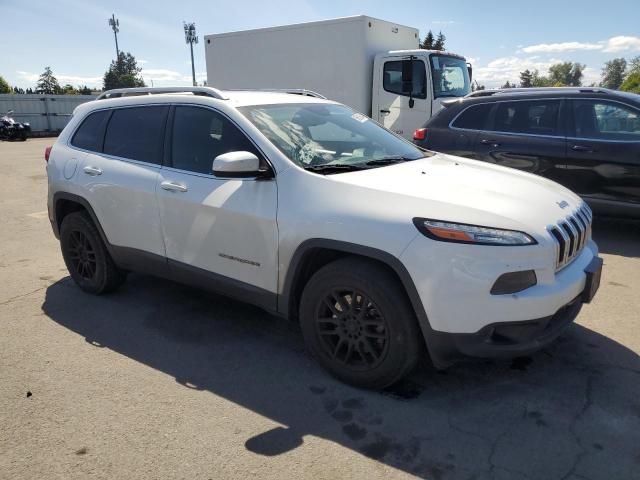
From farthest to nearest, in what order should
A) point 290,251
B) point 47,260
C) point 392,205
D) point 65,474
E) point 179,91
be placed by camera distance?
1. point 47,260
2. point 179,91
3. point 290,251
4. point 392,205
5. point 65,474

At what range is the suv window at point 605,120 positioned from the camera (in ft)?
18.8

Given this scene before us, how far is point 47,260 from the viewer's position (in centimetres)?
574

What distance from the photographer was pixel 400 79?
10.7 m

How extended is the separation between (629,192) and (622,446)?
4114 mm

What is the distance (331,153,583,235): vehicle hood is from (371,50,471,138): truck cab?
290 inches

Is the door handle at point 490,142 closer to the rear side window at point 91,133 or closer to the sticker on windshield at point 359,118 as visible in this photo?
the sticker on windshield at point 359,118

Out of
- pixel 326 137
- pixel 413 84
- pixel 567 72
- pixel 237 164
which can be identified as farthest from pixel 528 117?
pixel 567 72

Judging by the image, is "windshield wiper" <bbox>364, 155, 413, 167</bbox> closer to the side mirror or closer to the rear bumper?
the side mirror

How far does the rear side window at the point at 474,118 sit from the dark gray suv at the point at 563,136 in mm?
12

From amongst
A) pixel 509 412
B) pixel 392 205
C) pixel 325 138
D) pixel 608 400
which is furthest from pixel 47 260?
pixel 608 400

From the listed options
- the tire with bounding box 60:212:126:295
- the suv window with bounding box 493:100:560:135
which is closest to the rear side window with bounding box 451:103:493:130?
the suv window with bounding box 493:100:560:135

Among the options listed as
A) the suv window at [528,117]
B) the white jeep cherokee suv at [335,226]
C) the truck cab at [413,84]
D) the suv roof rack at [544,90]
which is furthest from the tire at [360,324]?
the truck cab at [413,84]

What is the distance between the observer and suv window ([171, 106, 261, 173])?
348 centimetres

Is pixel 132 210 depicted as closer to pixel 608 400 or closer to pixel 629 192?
pixel 608 400
